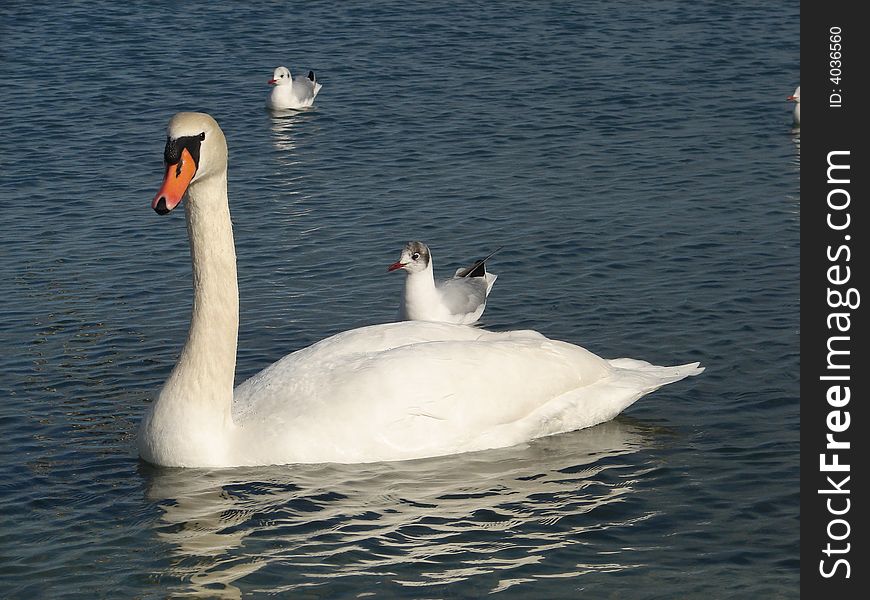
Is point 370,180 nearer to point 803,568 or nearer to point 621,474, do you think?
point 621,474

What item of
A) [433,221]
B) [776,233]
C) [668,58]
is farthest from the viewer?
[668,58]

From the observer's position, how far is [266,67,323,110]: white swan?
22.7m

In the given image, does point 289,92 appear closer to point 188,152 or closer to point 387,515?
point 188,152

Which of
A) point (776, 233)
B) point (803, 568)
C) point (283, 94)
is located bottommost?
point (803, 568)

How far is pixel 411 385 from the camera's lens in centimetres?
1026

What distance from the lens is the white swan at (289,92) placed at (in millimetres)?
22719

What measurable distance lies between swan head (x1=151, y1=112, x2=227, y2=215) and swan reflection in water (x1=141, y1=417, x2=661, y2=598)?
6.72 ft

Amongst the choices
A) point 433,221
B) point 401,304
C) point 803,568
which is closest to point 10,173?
point 433,221

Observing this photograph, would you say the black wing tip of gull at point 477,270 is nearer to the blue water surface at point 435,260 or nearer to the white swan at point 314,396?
the blue water surface at point 435,260

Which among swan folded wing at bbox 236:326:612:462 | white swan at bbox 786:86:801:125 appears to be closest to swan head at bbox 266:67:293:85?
white swan at bbox 786:86:801:125

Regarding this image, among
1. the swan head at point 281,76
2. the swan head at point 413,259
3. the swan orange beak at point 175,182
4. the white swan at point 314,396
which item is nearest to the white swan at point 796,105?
the swan head at point 281,76

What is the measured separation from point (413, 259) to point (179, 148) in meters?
4.92

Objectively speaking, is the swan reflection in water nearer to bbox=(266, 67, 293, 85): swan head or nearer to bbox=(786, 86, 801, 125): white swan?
bbox=(786, 86, 801, 125): white swan

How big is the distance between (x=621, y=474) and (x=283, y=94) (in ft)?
45.0
